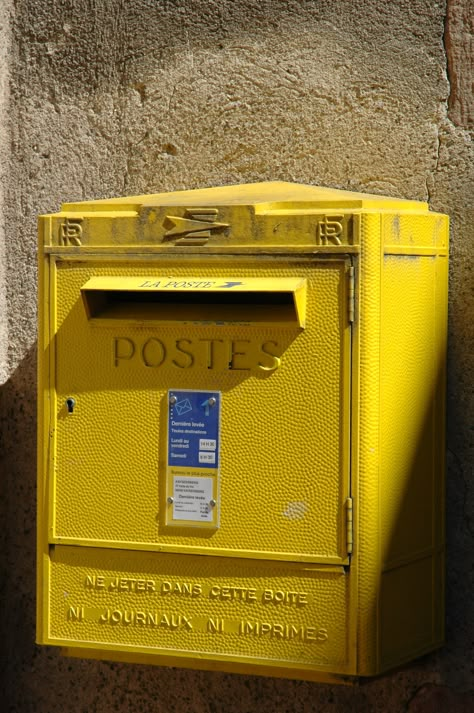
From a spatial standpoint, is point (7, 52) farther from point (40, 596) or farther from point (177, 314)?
point (40, 596)

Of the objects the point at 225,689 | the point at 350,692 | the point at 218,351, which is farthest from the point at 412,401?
the point at 225,689

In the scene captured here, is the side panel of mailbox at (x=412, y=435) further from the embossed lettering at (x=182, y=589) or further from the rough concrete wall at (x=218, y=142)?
the embossed lettering at (x=182, y=589)

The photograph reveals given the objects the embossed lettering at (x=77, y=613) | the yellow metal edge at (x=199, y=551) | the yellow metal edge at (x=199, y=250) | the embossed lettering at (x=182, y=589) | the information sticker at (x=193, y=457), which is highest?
the yellow metal edge at (x=199, y=250)

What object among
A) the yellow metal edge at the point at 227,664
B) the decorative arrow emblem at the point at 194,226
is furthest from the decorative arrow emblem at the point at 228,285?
the yellow metal edge at the point at 227,664

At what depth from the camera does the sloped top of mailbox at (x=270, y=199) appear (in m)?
2.30

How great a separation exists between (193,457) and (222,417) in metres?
0.12

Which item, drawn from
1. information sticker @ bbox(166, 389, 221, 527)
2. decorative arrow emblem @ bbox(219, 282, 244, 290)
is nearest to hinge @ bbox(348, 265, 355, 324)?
decorative arrow emblem @ bbox(219, 282, 244, 290)

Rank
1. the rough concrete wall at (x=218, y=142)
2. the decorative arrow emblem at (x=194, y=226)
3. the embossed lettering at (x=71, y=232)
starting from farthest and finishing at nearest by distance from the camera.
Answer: the rough concrete wall at (x=218, y=142) → the embossed lettering at (x=71, y=232) → the decorative arrow emblem at (x=194, y=226)

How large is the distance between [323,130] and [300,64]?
207 mm

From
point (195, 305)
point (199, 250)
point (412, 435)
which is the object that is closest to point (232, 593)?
point (412, 435)

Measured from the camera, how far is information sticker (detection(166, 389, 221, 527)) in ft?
7.68

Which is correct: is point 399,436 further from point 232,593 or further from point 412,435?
point 232,593

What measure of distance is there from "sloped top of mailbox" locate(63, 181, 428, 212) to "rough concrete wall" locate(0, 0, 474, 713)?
23cm

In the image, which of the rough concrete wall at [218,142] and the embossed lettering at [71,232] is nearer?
the embossed lettering at [71,232]
